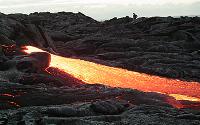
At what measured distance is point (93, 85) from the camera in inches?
922

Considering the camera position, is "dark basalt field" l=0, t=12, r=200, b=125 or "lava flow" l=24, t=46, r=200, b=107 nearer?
"dark basalt field" l=0, t=12, r=200, b=125

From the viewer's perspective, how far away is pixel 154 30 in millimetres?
58438

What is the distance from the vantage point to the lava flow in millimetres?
29344

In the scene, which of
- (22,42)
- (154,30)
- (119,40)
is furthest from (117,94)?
(154,30)

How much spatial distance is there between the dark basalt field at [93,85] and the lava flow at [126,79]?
1.92 metres

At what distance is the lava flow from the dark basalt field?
6.31 feet

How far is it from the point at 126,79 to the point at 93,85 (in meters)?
9.29

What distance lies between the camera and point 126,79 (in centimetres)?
3238

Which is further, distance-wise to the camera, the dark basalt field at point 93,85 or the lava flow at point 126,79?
the lava flow at point 126,79

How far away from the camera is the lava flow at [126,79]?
2934 cm

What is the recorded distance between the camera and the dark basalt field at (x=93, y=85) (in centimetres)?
1684

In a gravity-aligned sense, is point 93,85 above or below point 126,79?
above

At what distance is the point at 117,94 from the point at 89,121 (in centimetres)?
538

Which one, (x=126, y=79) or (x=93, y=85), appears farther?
(x=126, y=79)
